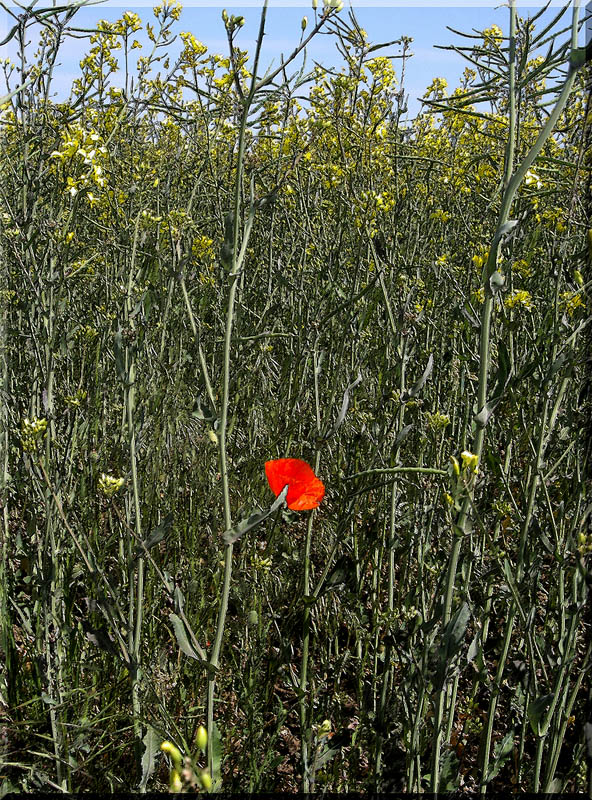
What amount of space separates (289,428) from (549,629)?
927 millimetres

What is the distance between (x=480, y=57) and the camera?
1.30m

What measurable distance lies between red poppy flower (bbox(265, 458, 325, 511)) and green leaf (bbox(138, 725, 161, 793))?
0.52 m

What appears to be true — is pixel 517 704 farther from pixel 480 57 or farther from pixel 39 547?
pixel 480 57

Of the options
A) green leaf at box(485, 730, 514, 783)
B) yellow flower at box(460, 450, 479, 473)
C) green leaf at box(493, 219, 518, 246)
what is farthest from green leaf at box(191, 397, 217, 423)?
green leaf at box(485, 730, 514, 783)

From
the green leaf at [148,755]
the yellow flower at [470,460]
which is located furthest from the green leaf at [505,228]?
the green leaf at [148,755]

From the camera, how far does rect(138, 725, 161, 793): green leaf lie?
126 centimetres

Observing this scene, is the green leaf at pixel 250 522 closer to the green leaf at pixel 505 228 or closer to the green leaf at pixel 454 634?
the green leaf at pixel 454 634

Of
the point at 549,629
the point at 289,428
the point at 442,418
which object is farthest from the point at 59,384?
the point at 549,629

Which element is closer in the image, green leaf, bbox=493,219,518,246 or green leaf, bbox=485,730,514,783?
green leaf, bbox=493,219,518,246

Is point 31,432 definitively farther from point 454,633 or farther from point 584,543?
point 584,543

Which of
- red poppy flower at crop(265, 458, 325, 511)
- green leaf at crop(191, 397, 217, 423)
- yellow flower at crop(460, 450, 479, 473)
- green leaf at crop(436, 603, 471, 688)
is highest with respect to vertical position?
green leaf at crop(191, 397, 217, 423)

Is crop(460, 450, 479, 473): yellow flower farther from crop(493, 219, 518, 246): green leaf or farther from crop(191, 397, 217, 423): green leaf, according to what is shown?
crop(191, 397, 217, 423): green leaf

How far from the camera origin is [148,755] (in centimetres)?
126

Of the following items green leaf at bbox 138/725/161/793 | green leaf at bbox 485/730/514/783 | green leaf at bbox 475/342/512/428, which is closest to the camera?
green leaf at bbox 475/342/512/428
